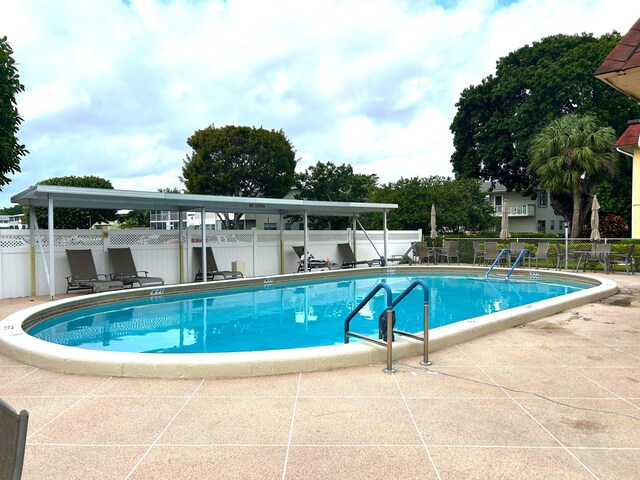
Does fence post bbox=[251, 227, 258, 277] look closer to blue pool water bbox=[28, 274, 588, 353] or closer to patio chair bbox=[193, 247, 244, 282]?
patio chair bbox=[193, 247, 244, 282]

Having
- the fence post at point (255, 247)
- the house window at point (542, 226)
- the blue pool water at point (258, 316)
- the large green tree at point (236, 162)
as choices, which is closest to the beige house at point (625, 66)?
the blue pool water at point (258, 316)

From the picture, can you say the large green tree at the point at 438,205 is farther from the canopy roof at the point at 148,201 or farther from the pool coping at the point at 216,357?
the pool coping at the point at 216,357

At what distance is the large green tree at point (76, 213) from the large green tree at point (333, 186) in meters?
18.6

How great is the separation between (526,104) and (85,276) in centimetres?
2660

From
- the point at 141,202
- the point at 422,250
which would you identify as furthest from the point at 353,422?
the point at 422,250

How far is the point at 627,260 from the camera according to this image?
1388 cm

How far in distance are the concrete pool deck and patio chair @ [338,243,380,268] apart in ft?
39.5

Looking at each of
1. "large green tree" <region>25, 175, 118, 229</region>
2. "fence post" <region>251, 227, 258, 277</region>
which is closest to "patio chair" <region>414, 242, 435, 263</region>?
"fence post" <region>251, 227, 258, 277</region>

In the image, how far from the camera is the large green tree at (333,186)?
3544cm

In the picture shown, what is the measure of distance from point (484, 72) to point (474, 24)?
22006 millimetres

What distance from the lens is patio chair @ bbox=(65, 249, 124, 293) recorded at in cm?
1023

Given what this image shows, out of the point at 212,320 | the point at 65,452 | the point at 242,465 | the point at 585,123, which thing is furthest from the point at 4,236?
the point at 585,123

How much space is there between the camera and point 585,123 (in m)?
21.9

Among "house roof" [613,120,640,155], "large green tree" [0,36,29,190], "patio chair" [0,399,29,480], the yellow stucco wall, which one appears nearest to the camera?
"patio chair" [0,399,29,480]
